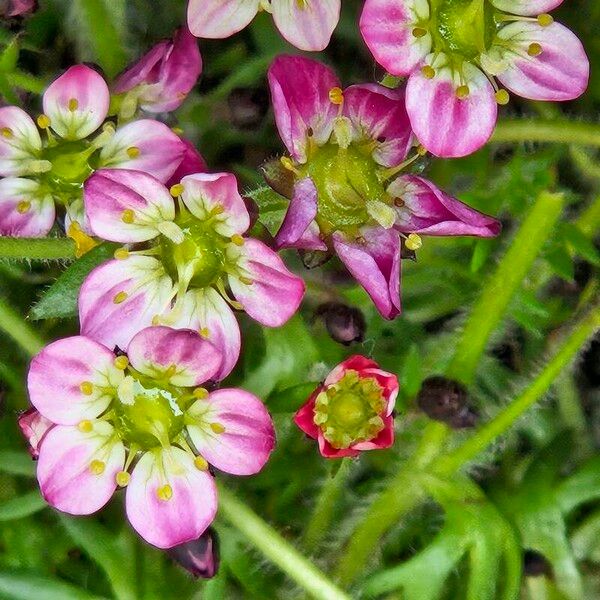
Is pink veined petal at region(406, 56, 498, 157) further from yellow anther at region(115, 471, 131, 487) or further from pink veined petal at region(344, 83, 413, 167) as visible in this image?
yellow anther at region(115, 471, 131, 487)

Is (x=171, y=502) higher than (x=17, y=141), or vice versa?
(x=17, y=141)

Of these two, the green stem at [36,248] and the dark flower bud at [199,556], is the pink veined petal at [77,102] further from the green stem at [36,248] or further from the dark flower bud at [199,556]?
the dark flower bud at [199,556]

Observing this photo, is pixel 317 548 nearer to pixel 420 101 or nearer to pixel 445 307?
pixel 445 307

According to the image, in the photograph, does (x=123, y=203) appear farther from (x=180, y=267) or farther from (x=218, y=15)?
(x=218, y=15)

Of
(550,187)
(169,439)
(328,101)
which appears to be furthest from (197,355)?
(550,187)

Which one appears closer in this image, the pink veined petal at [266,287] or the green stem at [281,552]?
the pink veined petal at [266,287]

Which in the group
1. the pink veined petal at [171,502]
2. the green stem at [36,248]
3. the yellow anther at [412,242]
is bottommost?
the pink veined petal at [171,502]

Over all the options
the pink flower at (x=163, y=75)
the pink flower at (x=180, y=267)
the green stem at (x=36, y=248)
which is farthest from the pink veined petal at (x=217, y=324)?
the pink flower at (x=163, y=75)

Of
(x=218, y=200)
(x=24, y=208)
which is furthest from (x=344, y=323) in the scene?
(x=24, y=208)
